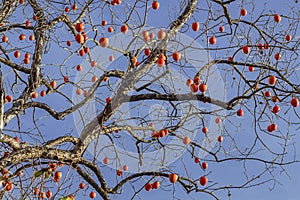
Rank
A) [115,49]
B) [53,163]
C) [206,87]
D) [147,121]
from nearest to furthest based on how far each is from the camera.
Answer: [53,163] → [206,87] → [115,49] → [147,121]

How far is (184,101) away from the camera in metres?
3.90

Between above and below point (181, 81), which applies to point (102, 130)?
below

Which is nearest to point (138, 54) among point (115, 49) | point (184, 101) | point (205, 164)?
point (115, 49)

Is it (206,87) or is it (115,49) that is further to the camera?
(115,49)

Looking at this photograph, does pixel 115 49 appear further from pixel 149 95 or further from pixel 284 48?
pixel 284 48

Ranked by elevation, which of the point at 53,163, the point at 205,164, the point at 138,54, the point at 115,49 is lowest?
the point at 53,163

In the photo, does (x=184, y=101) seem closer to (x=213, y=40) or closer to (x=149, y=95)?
(x=149, y=95)

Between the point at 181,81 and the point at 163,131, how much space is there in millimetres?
501

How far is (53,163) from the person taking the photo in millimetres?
3488

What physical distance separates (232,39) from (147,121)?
3.67ft

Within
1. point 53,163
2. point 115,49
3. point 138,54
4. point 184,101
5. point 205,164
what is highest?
point 138,54

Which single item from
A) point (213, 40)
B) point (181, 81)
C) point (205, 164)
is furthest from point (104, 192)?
point (213, 40)

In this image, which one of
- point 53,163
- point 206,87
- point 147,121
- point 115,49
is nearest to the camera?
point 53,163

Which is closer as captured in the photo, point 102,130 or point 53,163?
point 53,163
